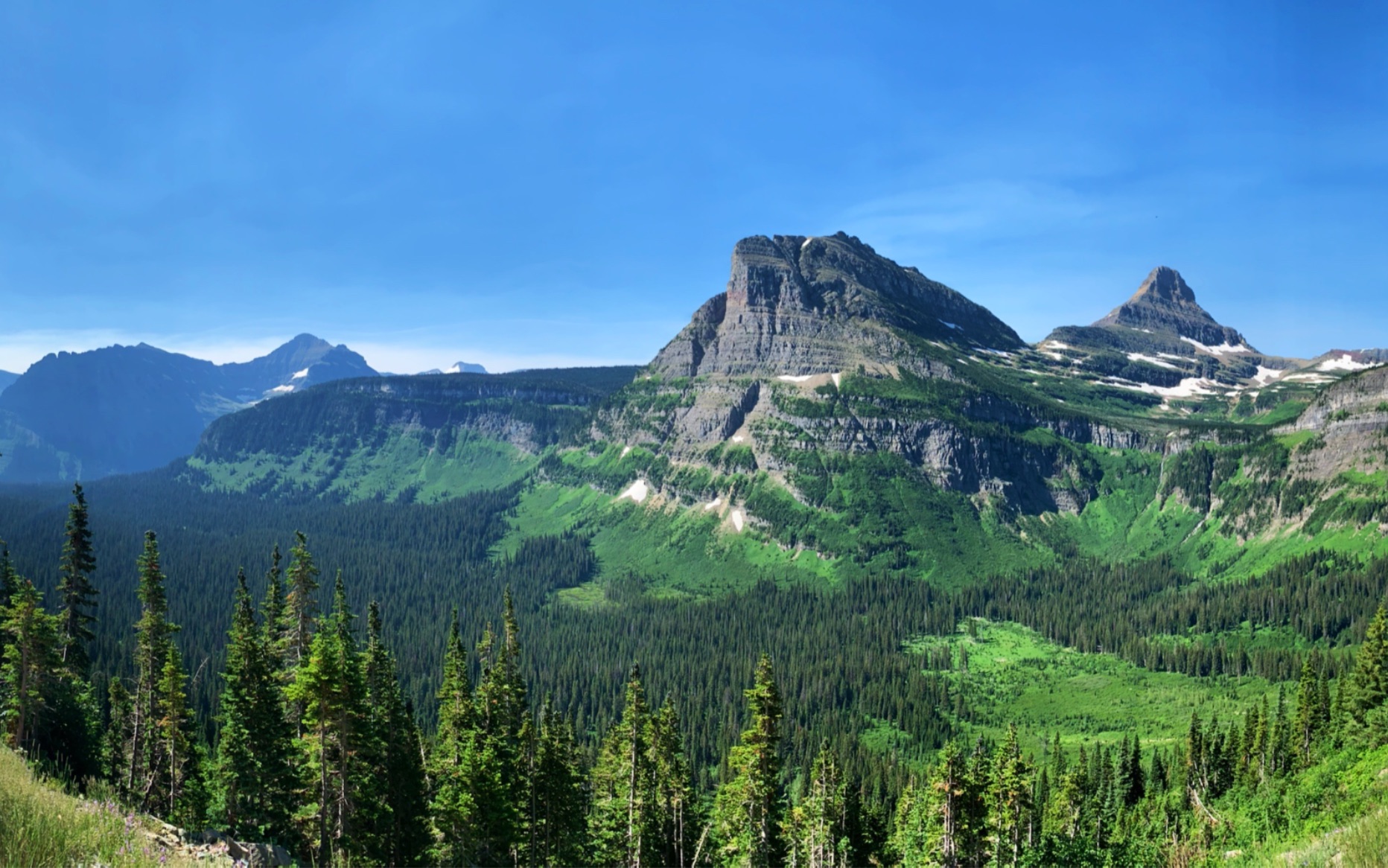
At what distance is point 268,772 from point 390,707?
8.30 m

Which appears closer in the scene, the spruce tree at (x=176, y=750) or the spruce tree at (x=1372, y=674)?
the spruce tree at (x=176, y=750)

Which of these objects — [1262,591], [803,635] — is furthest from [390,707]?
[1262,591]

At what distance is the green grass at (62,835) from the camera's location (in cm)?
1043

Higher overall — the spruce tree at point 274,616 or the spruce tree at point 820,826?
the spruce tree at point 274,616

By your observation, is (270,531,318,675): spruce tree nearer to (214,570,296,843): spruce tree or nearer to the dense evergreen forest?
the dense evergreen forest

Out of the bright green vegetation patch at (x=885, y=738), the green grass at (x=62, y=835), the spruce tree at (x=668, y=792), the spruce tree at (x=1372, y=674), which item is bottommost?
the bright green vegetation patch at (x=885, y=738)

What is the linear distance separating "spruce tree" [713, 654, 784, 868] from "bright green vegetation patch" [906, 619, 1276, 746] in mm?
92707

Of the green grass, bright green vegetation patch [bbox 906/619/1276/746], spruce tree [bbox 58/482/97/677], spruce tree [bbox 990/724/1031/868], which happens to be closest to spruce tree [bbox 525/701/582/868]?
spruce tree [bbox 990/724/1031/868]

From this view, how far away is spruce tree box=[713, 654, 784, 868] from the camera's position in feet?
144

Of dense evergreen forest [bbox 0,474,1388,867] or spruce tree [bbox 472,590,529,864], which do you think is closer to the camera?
dense evergreen forest [bbox 0,474,1388,867]

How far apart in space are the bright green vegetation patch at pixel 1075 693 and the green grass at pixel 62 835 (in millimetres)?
134755

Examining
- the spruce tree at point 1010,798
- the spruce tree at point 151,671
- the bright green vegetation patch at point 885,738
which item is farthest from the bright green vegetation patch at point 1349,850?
the bright green vegetation patch at point 885,738

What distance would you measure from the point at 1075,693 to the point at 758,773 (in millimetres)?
137323

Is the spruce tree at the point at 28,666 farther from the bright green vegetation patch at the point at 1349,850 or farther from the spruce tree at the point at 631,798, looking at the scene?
the bright green vegetation patch at the point at 1349,850
